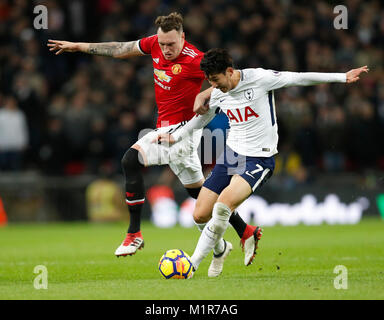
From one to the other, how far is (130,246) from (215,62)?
2.30m

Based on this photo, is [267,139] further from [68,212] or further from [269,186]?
[68,212]

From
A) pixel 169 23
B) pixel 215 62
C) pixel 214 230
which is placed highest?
pixel 169 23

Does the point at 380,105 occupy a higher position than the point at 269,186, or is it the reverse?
the point at 380,105

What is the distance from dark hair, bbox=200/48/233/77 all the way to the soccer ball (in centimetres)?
189

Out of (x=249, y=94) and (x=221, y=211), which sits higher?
(x=249, y=94)

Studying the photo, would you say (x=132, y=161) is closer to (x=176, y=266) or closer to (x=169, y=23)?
(x=176, y=266)

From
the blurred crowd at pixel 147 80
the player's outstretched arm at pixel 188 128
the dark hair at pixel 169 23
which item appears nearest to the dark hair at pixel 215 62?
the player's outstretched arm at pixel 188 128

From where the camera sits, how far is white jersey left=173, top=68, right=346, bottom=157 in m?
8.24

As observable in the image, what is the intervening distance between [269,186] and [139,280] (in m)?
10.0

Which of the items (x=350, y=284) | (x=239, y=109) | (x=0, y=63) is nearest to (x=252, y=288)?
(x=350, y=284)

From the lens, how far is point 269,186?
1780cm

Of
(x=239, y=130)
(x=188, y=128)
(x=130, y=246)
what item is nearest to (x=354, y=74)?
(x=239, y=130)

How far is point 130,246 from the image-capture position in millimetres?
8727
